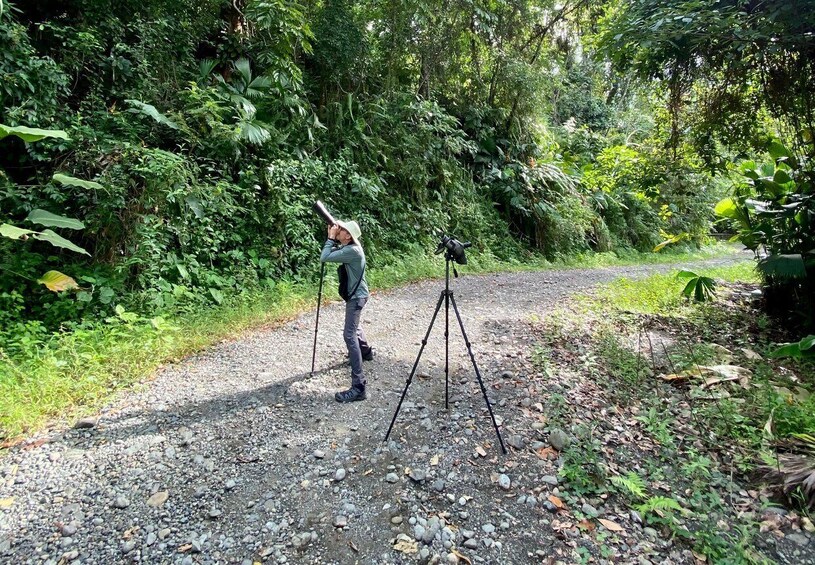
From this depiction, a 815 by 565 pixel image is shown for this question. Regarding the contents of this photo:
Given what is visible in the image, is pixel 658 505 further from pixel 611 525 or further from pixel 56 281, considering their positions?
pixel 56 281

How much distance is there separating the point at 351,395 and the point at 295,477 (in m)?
1.11

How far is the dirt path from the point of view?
8.67ft

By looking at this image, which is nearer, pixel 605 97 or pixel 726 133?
pixel 726 133

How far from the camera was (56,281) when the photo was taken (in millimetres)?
5094

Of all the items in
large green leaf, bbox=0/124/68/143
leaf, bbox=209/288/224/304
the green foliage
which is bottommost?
leaf, bbox=209/288/224/304

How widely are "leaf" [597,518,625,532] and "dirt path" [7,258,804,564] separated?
0.05 meters

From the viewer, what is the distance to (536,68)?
13.4 m

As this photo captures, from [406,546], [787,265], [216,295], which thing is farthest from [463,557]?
[787,265]

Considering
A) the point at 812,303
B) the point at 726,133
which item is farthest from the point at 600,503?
the point at 726,133

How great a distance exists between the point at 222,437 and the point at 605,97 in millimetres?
26149

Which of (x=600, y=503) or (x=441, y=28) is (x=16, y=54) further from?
(x=441, y=28)

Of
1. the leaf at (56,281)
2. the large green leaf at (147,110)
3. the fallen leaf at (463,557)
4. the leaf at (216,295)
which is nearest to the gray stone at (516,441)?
the fallen leaf at (463,557)

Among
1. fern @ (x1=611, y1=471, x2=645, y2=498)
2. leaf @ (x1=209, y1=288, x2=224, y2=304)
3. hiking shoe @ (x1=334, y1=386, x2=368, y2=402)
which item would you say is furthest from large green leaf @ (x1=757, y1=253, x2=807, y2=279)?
leaf @ (x1=209, y1=288, x2=224, y2=304)

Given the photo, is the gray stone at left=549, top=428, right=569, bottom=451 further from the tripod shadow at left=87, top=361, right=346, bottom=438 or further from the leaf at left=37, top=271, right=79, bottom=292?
the leaf at left=37, top=271, right=79, bottom=292
